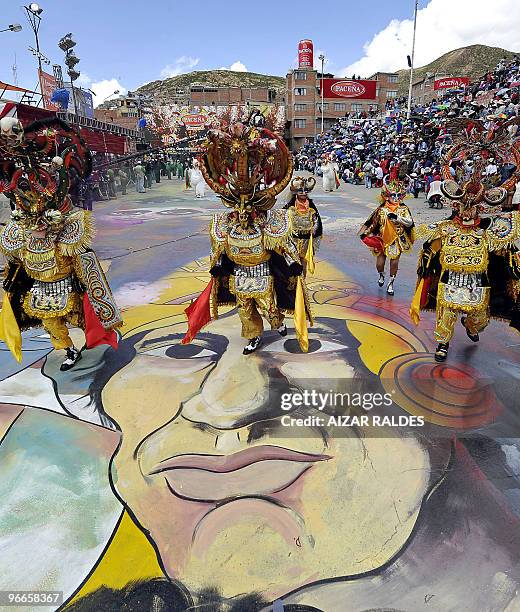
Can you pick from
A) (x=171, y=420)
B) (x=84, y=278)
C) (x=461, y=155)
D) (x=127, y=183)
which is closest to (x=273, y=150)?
(x=461, y=155)

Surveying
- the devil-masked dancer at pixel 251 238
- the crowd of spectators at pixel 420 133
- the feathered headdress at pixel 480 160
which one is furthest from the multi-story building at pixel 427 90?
the devil-masked dancer at pixel 251 238

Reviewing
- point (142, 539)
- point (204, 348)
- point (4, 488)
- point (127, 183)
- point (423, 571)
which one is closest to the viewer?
point (423, 571)

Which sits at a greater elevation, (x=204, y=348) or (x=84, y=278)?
(x=84, y=278)

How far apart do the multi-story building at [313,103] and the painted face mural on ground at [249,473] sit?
4639cm

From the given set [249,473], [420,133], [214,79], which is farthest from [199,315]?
[214,79]

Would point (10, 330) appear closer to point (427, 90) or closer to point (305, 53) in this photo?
point (427, 90)

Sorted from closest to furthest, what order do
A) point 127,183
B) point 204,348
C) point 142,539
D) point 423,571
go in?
point 423,571
point 142,539
point 204,348
point 127,183

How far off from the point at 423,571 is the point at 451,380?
6.43ft

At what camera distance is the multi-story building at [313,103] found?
46906 millimetres

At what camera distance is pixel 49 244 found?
12.3 feet

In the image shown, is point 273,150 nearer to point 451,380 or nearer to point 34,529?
point 451,380

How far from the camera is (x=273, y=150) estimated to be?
3.72 metres

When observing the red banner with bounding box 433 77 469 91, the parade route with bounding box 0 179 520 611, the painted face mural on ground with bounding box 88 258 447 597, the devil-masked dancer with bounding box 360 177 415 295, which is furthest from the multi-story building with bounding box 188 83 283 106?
the painted face mural on ground with bounding box 88 258 447 597

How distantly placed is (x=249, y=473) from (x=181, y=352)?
1.89 m
